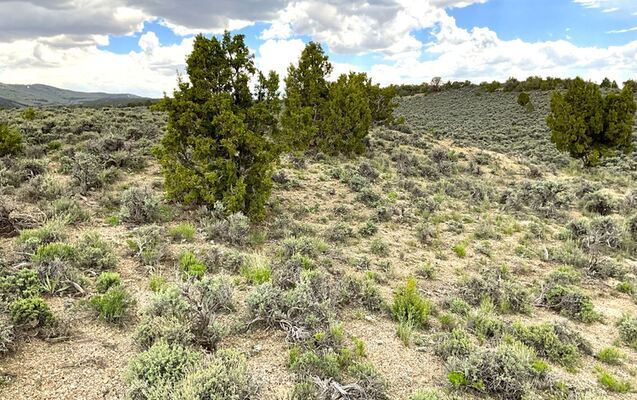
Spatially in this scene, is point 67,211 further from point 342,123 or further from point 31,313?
point 342,123

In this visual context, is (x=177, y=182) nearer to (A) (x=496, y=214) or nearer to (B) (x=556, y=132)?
(A) (x=496, y=214)

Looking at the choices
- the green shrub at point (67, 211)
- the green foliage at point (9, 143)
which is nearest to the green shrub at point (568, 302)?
the green shrub at point (67, 211)

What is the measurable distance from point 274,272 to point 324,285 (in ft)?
3.07

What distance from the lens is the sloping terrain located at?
13.6 ft

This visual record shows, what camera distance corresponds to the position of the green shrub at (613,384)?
4570 mm

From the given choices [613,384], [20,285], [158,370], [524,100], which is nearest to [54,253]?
[20,285]

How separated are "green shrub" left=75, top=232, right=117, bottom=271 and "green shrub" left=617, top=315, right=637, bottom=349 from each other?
7.66 meters

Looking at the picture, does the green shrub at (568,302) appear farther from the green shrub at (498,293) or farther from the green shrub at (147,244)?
the green shrub at (147,244)

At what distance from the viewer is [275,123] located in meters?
9.41

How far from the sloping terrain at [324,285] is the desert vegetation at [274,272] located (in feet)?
0.11

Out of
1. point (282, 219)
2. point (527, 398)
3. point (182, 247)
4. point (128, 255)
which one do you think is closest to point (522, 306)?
point (527, 398)

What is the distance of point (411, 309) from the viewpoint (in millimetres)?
5621

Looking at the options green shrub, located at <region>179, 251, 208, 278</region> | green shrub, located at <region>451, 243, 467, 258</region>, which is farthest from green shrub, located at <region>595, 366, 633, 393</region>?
green shrub, located at <region>179, 251, 208, 278</region>

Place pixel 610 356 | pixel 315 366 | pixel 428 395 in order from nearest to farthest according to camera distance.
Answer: pixel 428 395
pixel 315 366
pixel 610 356
